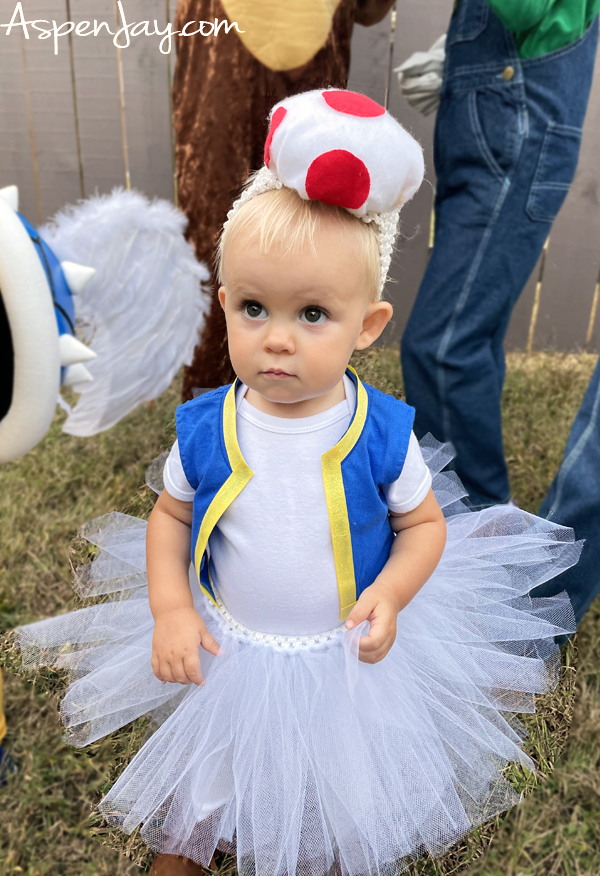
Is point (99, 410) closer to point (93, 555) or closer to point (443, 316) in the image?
point (93, 555)

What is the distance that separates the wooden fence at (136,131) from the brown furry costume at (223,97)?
0.05m

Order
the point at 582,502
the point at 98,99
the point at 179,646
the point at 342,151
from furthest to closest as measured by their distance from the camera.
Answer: the point at 98,99
the point at 582,502
the point at 179,646
the point at 342,151

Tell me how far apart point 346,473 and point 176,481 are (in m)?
0.20

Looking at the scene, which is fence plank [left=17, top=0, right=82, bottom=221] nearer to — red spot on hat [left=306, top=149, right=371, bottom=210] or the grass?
the grass

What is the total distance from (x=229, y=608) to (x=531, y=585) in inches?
14.4

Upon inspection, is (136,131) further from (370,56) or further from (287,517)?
(287,517)

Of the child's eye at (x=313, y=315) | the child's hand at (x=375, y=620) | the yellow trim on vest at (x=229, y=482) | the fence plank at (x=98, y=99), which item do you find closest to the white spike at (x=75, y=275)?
the fence plank at (x=98, y=99)

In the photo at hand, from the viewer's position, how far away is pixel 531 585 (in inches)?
34.2

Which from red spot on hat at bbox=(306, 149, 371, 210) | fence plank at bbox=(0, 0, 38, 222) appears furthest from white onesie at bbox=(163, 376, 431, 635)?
fence plank at bbox=(0, 0, 38, 222)

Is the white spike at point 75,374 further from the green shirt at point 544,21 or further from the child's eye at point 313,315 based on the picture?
the green shirt at point 544,21

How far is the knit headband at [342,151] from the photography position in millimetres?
608

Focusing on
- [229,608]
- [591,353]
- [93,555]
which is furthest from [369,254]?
[591,353]

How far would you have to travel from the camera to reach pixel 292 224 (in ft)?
2.12

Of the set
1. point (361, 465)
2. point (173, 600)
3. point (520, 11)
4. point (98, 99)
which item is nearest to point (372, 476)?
point (361, 465)
